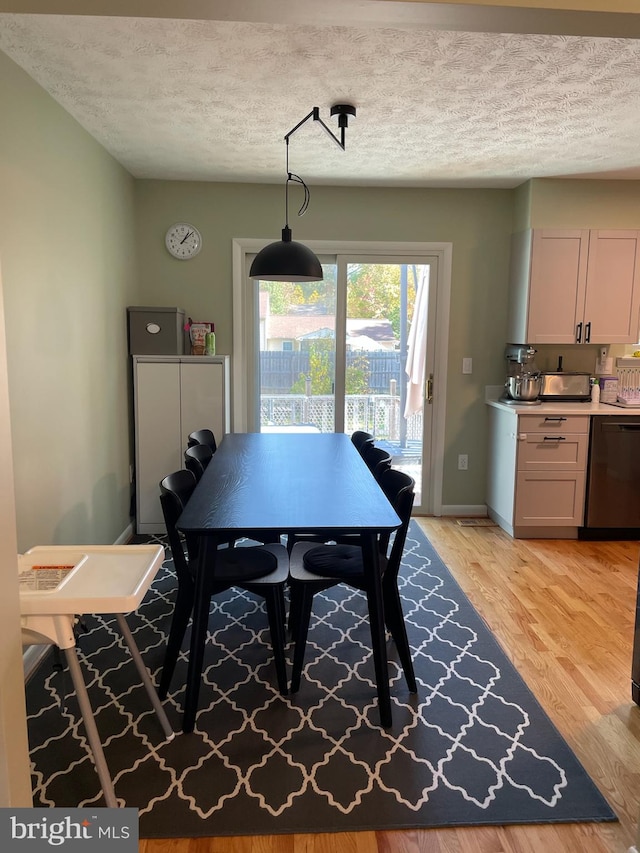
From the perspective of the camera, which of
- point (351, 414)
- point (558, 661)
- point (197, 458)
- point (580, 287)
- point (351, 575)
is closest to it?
point (351, 575)

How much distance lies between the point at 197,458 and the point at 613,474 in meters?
2.91

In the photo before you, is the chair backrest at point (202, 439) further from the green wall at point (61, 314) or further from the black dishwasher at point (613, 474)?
the black dishwasher at point (613, 474)

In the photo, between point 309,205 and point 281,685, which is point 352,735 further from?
point 309,205

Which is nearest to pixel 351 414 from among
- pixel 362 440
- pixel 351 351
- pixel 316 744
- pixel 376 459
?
pixel 351 351

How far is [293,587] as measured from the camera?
8.84 ft

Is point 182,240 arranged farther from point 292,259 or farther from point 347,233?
point 292,259

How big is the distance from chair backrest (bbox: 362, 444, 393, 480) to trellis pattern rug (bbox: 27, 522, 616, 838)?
80cm

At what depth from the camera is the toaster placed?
15.1ft

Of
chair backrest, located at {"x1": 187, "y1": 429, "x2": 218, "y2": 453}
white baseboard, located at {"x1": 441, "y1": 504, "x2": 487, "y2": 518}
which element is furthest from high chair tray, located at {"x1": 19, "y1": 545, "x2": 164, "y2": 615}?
white baseboard, located at {"x1": 441, "y1": 504, "x2": 487, "y2": 518}

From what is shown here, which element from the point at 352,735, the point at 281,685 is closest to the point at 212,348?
the point at 281,685

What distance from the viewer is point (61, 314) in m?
3.04

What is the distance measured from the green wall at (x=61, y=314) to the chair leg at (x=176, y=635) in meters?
0.73

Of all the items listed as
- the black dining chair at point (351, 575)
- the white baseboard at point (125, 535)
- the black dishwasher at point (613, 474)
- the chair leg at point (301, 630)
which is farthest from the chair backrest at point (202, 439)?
the black dishwasher at point (613, 474)

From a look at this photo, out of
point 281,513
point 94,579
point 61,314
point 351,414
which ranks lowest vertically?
point 94,579
